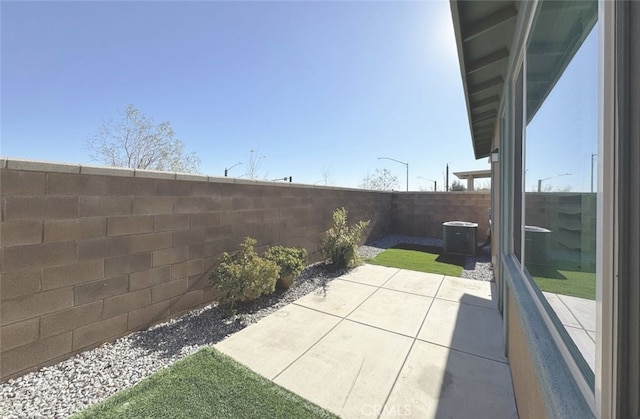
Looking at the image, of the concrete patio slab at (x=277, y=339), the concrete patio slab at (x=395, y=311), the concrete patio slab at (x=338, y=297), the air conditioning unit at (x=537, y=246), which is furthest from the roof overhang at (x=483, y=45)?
the concrete patio slab at (x=277, y=339)

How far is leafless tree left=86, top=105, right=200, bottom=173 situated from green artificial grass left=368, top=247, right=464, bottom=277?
1173 cm

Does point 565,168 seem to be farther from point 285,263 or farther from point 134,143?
point 134,143

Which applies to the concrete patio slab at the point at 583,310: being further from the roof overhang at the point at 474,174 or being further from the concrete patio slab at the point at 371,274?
the roof overhang at the point at 474,174

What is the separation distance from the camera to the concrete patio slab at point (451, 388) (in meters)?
1.99

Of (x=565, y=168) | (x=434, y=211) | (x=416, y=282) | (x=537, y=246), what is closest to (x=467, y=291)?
(x=416, y=282)

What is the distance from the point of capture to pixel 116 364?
2.42 metres

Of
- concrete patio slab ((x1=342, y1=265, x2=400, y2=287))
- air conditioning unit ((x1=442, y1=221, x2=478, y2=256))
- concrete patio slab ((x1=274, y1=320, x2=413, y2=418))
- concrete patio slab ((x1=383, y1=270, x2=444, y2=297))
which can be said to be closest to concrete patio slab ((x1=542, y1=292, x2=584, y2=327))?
concrete patio slab ((x1=274, y1=320, x2=413, y2=418))

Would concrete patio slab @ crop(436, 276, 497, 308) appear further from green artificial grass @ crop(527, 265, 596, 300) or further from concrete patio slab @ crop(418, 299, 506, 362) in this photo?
green artificial grass @ crop(527, 265, 596, 300)

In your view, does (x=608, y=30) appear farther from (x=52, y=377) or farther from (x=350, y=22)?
(x=350, y=22)

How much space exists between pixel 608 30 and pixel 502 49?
3.22 m

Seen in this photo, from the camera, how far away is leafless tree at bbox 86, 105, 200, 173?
38.1ft

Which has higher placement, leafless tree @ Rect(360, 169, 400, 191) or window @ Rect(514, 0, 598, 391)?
leafless tree @ Rect(360, 169, 400, 191)

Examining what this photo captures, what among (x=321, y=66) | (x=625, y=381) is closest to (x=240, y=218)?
(x=625, y=381)

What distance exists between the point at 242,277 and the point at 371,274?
284cm
